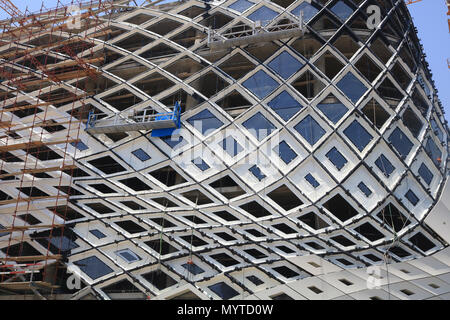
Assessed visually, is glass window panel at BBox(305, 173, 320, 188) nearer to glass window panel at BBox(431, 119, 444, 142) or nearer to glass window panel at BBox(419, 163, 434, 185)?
glass window panel at BBox(419, 163, 434, 185)

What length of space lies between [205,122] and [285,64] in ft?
13.4

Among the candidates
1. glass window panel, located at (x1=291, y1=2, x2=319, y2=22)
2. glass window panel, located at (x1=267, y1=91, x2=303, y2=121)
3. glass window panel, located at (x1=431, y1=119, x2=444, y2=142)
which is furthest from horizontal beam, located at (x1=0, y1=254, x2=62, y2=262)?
glass window panel, located at (x1=431, y1=119, x2=444, y2=142)

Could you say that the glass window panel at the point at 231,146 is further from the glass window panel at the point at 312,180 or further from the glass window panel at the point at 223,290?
the glass window panel at the point at 223,290

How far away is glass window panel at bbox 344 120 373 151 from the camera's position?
1669 cm

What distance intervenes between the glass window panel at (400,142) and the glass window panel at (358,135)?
0.98 metres

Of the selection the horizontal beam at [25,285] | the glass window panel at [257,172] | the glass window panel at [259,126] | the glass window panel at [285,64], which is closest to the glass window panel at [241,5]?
the glass window panel at [285,64]

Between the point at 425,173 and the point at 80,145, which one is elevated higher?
the point at 80,145

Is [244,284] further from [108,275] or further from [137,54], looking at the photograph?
[137,54]

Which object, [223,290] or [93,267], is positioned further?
[93,267]

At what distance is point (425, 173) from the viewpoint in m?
17.1

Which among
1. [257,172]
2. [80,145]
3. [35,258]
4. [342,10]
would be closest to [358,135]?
[257,172]

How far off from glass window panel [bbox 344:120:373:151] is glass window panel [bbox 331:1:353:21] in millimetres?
5105

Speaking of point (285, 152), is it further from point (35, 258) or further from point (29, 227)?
point (29, 227)

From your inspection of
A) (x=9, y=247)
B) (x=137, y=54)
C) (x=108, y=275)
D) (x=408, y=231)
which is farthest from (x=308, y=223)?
(x=9, y=247)
